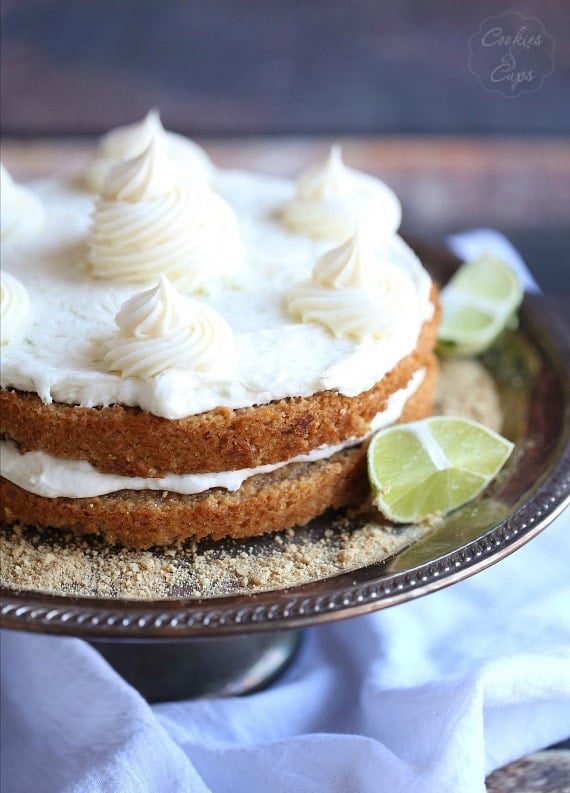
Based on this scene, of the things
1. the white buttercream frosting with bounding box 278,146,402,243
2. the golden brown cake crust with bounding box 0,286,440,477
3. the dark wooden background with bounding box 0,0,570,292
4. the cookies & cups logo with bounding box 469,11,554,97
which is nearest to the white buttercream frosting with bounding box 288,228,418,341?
Result: the golden brown cake crust with bounding box 0,286,440,477

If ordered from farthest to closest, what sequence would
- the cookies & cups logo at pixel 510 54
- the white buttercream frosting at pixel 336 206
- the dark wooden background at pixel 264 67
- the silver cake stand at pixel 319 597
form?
the dark wooden background at pixel 264 67, the cookies & cups logo at pixel 510 54, the white buttercream frosting at pixel 336 206, the silver cake stand at pixel 319 597

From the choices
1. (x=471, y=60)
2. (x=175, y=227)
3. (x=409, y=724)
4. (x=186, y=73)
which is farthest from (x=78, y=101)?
(x=409, y=724)

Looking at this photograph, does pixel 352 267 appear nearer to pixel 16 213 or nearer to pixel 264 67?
pixel 16 213

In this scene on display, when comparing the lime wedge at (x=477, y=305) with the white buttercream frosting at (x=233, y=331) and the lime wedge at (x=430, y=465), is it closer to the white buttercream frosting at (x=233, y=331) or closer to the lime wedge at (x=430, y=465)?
the white buttercream frosting at (x=233, y=331)

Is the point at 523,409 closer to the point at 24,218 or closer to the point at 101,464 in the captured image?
the point at 101,464

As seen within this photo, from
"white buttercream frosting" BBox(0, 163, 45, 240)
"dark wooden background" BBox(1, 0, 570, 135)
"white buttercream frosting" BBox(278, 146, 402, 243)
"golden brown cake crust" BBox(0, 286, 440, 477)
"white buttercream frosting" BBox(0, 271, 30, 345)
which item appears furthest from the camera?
"dark wooden background" BBox(1, 0, 570, 135)

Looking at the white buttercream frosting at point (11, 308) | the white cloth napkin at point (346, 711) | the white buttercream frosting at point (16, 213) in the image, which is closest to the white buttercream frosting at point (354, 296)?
the white buttercream frosting at point (11, 308)

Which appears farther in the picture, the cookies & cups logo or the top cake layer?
the cookies & cups logo

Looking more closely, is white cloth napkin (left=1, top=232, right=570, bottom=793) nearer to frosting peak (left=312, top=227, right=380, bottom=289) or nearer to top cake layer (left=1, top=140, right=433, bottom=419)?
top cake layer (left=1, top=140, right=433, bottom=419)
